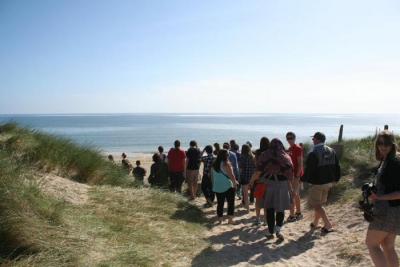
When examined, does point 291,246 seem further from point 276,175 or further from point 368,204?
point 368,204

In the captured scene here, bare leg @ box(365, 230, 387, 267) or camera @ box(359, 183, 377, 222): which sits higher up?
camera @ box(359, 183, 377, 222)

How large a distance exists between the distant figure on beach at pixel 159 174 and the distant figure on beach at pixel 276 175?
5.86m

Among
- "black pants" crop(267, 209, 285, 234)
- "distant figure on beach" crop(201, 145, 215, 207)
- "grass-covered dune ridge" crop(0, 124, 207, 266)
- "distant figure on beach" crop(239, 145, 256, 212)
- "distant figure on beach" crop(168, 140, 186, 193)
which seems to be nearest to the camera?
"grass-covered dune ridge" crop(0, 124, 207, 266)

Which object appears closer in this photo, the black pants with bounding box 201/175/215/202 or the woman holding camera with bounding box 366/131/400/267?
the woman holding camera with bounding box 366/131/400/267

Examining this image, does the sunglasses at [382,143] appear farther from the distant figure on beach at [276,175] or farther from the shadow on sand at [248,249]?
the shadow on sand at [248,249]

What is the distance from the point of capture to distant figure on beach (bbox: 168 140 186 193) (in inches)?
454

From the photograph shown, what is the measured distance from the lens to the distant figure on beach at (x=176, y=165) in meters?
11.5

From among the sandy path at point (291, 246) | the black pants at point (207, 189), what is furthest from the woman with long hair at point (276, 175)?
the black pants at point (207, 189)

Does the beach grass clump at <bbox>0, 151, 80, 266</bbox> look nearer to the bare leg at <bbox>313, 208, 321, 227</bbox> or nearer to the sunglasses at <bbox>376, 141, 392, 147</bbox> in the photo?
the sunglasses at <bbox>376, 141, 392, 147</bbox>

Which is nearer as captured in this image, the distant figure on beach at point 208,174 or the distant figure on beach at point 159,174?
the distant figure on beach at point 208,174

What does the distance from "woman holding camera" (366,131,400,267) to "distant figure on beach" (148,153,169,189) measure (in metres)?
8.74

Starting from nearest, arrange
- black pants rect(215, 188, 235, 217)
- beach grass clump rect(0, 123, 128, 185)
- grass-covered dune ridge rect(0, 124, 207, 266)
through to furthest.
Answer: grass-covered dune ridge rect(0, 124, 207, 266)
black pants rect(215, 188, 235, 217)
beach grass clump rect(0, 123, 128, 185)

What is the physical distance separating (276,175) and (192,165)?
4417 millimetres

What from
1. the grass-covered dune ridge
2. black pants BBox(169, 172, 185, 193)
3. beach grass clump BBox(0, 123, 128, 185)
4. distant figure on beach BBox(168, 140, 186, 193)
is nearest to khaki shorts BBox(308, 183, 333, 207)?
the grass-covered dune ridge
